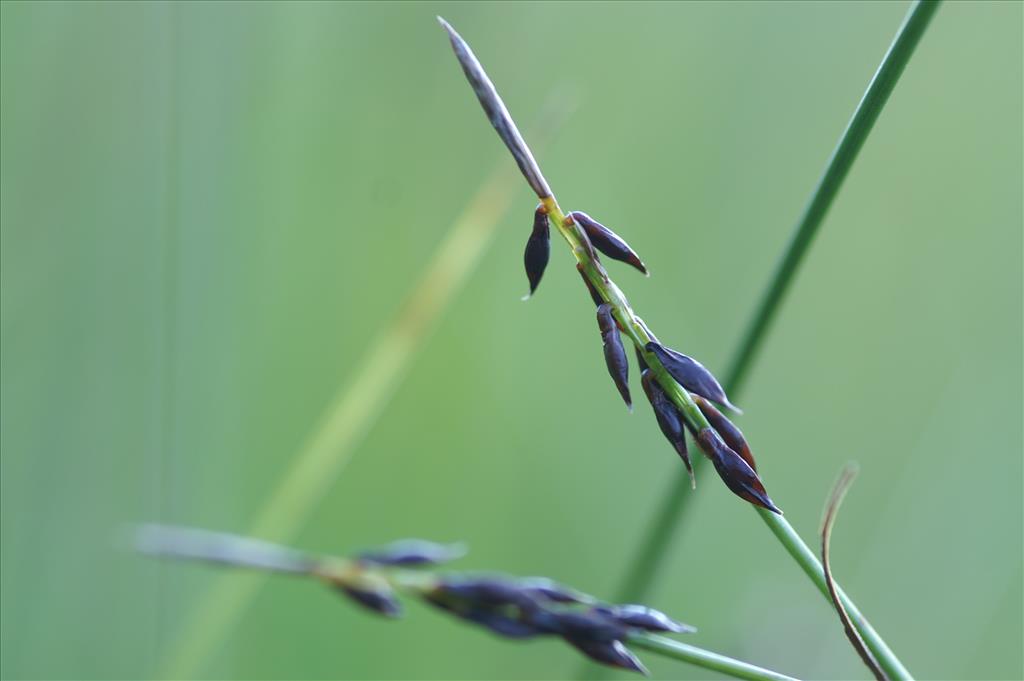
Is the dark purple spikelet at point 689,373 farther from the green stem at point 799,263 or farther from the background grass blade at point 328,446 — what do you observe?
Answer: the background grass blade at point 328,446

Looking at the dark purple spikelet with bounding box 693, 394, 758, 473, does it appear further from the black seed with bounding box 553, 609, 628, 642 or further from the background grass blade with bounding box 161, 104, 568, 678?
the background grass blade with bounding box 161, 104, 568, 678

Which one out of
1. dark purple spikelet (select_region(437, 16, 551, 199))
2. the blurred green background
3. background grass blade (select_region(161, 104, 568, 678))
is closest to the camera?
dark purple spikelet (select_region(437, 16, 551, 199))

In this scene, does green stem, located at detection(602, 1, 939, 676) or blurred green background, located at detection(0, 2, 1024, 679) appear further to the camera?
blurred green background, located at detection(0, 2, 1024, 679)

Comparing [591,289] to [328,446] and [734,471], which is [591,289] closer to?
[734,471]

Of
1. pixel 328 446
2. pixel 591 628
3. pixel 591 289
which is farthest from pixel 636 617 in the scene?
pixel 328 446

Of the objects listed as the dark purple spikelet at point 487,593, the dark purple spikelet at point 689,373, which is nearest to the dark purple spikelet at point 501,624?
the dark purple spikelet at point 487,593

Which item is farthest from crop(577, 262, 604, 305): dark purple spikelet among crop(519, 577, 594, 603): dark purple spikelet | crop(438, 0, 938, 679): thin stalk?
crop(519, 577, 594, 603): dark purple spikelet

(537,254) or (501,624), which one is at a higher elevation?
(537,254)

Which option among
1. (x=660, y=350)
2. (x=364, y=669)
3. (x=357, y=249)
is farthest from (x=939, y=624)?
(x=660, y=350)

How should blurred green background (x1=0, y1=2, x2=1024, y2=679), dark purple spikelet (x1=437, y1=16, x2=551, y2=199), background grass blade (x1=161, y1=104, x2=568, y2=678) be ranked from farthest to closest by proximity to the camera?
1. blurred green background (x1=0, y1=2, x2=1024, y2=679)
2. background grass blade (x1=161, y1=104, x2=568, y2=678)
3. dark purple spikelet (x1=437, y1=16, x2=551, y2=199)
